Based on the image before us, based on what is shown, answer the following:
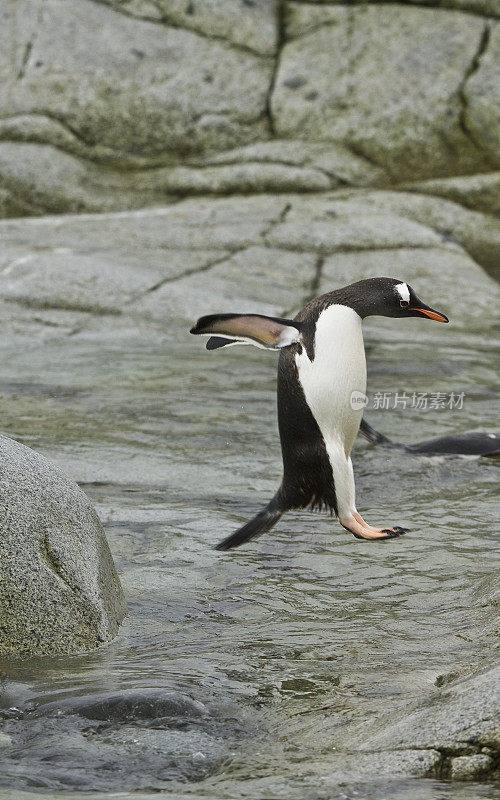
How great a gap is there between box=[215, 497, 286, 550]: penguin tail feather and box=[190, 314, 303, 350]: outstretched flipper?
596mm

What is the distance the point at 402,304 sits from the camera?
A: 3.98 metres

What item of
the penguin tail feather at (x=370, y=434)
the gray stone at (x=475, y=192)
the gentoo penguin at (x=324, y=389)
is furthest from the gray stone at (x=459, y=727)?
the gray stone at (x=475, y=192)

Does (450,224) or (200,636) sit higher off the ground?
(200,636)

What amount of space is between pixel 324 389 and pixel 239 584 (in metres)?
0.78

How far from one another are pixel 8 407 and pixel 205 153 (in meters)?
6.05

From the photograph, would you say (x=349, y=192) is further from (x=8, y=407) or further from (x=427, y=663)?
(x=427, y=663)

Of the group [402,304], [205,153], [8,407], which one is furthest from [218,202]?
[402,304]

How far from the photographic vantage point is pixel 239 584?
3648 mm

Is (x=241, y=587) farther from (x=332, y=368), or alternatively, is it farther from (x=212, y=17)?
(x=212, y=17)

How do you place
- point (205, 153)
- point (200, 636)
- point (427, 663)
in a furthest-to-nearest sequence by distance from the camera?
point (205, 153) < point (200, 636) < point (427, 663)

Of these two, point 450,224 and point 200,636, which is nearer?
point 200,636

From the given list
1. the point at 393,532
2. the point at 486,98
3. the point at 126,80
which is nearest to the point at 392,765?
Answer: the point at 393,532

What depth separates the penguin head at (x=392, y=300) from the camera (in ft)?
13.0

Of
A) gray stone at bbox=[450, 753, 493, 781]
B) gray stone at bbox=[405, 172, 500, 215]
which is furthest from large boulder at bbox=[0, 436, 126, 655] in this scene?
gray stone at bbox=[405, 172, 500, 215]
